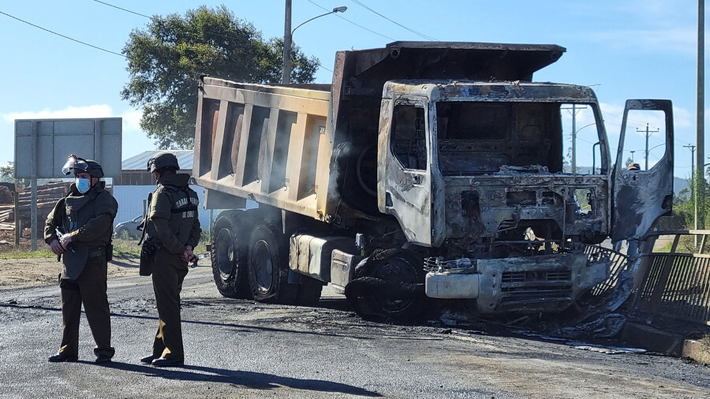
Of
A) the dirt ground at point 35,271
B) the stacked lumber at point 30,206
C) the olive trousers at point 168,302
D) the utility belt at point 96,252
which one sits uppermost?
the utility belt at point 96,252

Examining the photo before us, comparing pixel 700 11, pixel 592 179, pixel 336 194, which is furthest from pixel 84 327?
pixel 700 11

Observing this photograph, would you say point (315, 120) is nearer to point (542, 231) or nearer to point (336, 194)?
point (336, 194)

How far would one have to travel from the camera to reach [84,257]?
796cm

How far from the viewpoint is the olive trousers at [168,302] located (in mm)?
7766

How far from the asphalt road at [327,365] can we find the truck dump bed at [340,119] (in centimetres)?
163

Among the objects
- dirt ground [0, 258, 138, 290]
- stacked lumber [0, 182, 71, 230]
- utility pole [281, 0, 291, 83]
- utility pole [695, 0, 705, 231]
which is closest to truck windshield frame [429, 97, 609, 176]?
dirt ground [0, 258, 138, 290]

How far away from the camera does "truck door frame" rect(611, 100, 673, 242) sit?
1052 cm

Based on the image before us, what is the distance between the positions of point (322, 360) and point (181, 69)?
1672 inches

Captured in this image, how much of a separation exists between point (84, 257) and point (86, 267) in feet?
0.30

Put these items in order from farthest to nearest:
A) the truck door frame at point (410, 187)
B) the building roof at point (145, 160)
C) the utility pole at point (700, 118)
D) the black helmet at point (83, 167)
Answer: the building roof at point (145, 160)
the utility pole at point (700, 118)
the truck door frame at point (410, 187)
the black helmet at point (83, 167)

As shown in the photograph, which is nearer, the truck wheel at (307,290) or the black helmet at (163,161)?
the black helmet at (163,161)

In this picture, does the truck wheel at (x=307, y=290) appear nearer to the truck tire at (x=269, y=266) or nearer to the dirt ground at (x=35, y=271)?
the truck tire at (x=269, y=266)

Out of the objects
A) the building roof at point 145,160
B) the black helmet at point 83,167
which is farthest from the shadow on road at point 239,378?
the building roof at point 145,160

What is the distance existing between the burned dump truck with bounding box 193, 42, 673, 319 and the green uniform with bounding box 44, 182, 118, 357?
3.35 meters
